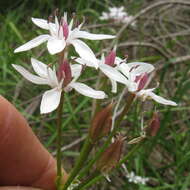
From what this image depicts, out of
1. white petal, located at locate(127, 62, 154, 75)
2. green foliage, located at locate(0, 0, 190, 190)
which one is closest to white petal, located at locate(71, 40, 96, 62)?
white petal, located at locate(127, 62, 154, 75)

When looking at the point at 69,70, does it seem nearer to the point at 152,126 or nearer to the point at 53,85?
the point at 53,85

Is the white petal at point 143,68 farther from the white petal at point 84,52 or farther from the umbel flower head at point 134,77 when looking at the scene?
the white petal at point 84,52

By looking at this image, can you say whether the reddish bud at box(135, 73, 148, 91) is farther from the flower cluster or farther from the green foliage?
the green foliage

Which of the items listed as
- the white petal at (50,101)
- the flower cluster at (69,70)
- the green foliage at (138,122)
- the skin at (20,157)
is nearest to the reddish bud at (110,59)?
the flower cluster at (69,70)

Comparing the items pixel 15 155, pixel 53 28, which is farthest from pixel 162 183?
pixel 53 28

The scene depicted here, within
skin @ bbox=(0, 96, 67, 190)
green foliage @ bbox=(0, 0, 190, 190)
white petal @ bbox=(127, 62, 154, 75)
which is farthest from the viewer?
green foliage @ bbox=(0, 0, 190, 190)
